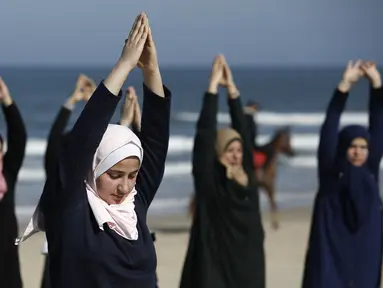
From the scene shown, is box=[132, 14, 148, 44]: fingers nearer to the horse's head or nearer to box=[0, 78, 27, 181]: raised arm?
box=[0, 78, 27, 181]: raised arm

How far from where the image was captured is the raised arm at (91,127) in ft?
11.5

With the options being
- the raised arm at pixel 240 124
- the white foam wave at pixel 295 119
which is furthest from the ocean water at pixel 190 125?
the raised arm at pixel 240 124

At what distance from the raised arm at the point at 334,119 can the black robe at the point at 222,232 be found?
1.57ft

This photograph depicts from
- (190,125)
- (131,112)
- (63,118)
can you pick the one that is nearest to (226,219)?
(63,118)

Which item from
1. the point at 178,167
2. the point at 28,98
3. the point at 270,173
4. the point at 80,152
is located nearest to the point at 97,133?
the point at 80,152

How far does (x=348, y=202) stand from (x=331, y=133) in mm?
444

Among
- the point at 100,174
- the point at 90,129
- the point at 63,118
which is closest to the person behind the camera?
the point at 90,129

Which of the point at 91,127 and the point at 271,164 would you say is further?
the point at 271,164

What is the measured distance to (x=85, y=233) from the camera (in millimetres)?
3621

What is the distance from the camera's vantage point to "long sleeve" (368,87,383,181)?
676 cm

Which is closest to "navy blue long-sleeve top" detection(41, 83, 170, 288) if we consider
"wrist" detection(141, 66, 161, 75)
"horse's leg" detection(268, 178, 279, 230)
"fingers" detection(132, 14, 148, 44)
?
"fingers" detection(132, 14, 148, 44)

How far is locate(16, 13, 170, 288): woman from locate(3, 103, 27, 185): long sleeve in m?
2.66

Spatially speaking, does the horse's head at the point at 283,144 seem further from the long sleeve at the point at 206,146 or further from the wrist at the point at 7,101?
the wrist at the point at 7,101

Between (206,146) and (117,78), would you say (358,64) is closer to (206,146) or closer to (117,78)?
(206,146)
